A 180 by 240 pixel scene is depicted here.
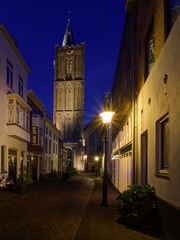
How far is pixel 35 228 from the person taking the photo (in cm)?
942

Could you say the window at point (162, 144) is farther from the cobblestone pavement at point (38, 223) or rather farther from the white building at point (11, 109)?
the white building at point (11, 109)

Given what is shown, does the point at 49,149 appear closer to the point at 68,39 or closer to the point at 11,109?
the point at 11,109

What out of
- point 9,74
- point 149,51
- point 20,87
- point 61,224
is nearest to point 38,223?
point 61,224

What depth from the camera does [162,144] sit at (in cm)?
902

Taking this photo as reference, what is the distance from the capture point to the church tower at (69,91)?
333 ft

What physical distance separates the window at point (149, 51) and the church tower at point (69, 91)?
88763 mm

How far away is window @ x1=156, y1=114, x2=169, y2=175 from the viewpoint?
857 cm

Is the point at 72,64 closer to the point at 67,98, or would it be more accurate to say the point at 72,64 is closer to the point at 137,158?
the point at 67,98

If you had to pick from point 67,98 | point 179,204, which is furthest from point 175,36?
point 67,98

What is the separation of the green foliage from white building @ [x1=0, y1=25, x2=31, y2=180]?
15.2 meters

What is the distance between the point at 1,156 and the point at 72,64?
81.4 metres

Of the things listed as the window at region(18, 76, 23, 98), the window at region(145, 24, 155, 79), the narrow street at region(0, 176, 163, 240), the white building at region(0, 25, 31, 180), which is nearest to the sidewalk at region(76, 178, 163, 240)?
the narrow street at region(0, 176, 163, 240)

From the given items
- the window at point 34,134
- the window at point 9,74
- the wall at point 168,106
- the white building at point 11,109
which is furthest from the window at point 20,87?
the wall at point 168,106

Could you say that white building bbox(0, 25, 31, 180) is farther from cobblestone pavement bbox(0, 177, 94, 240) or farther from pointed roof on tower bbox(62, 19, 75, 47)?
pointed roof on tower bbox(62, 19, 75, 47)
